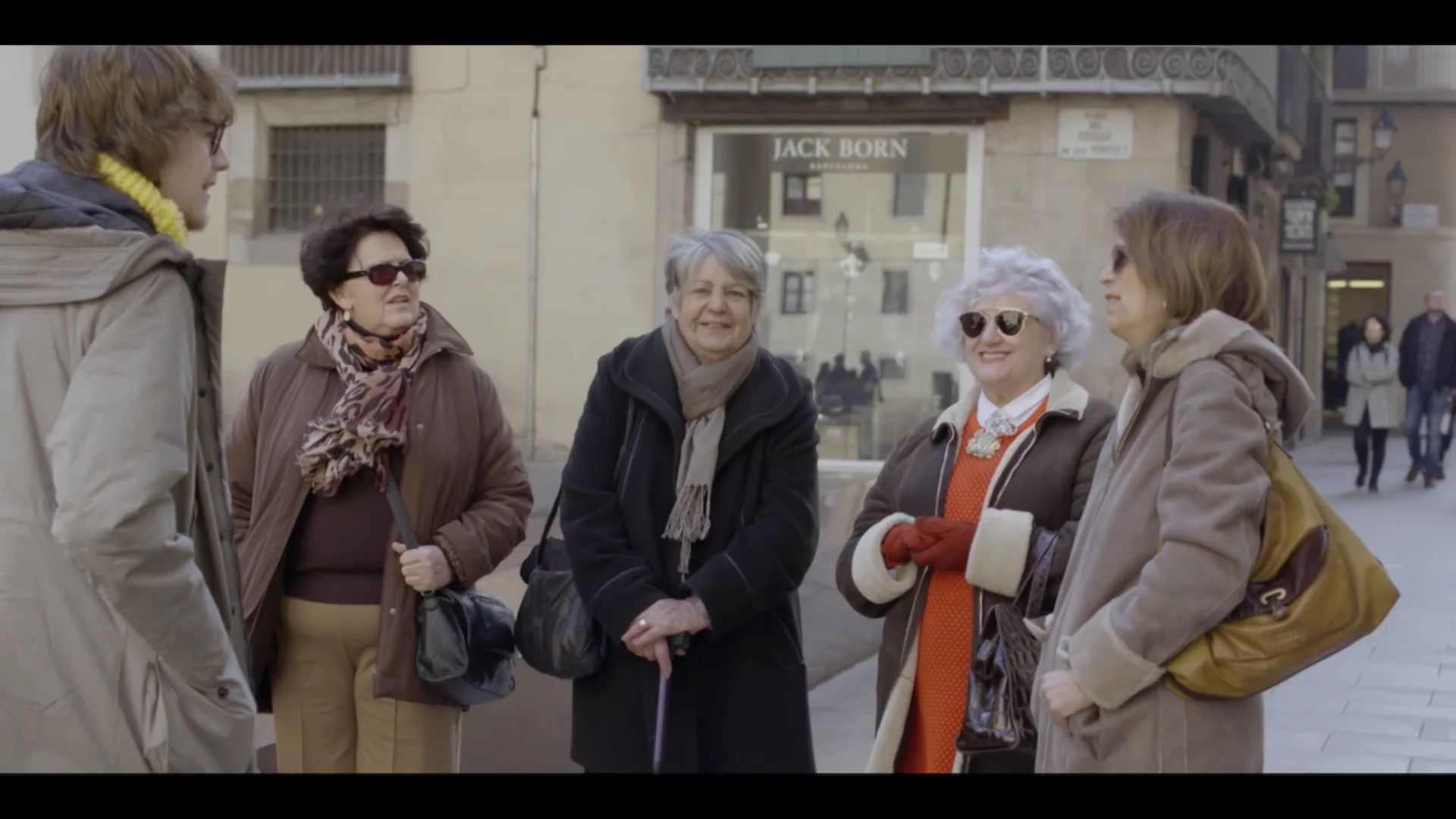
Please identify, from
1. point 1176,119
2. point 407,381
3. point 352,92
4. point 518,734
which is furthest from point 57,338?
point 352,92

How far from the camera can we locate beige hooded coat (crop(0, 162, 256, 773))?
2.77m

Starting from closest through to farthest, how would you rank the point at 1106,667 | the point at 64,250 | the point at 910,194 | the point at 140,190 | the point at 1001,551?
the point at 64,250
the point at 140,190
the point at 1106,667
the point at 1001,551
the point at 910,194

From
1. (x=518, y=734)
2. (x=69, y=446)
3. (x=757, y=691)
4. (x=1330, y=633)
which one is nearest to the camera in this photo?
(x=69, y=446)

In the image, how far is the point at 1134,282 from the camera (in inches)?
140

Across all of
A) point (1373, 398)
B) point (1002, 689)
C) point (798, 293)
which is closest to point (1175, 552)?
point (1002, 689)

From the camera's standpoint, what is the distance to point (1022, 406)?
14.8ft

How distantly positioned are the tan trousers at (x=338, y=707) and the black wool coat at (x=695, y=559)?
0.43 metres

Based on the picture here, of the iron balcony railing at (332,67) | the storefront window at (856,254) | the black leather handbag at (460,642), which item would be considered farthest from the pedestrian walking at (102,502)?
the iron balcony railing at (332,67)

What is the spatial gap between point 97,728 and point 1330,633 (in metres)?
2.18

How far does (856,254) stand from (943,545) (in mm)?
Answer: 12811

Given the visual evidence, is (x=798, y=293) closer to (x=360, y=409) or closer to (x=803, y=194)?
(x=803, y=194)

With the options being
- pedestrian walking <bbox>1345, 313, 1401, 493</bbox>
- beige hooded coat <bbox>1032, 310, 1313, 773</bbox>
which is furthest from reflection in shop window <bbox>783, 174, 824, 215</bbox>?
beige hooded coat <bbox>1032, 310, 1313, 773</bbox>

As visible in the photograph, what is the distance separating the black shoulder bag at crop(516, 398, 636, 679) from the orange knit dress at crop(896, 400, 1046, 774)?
827 mm
